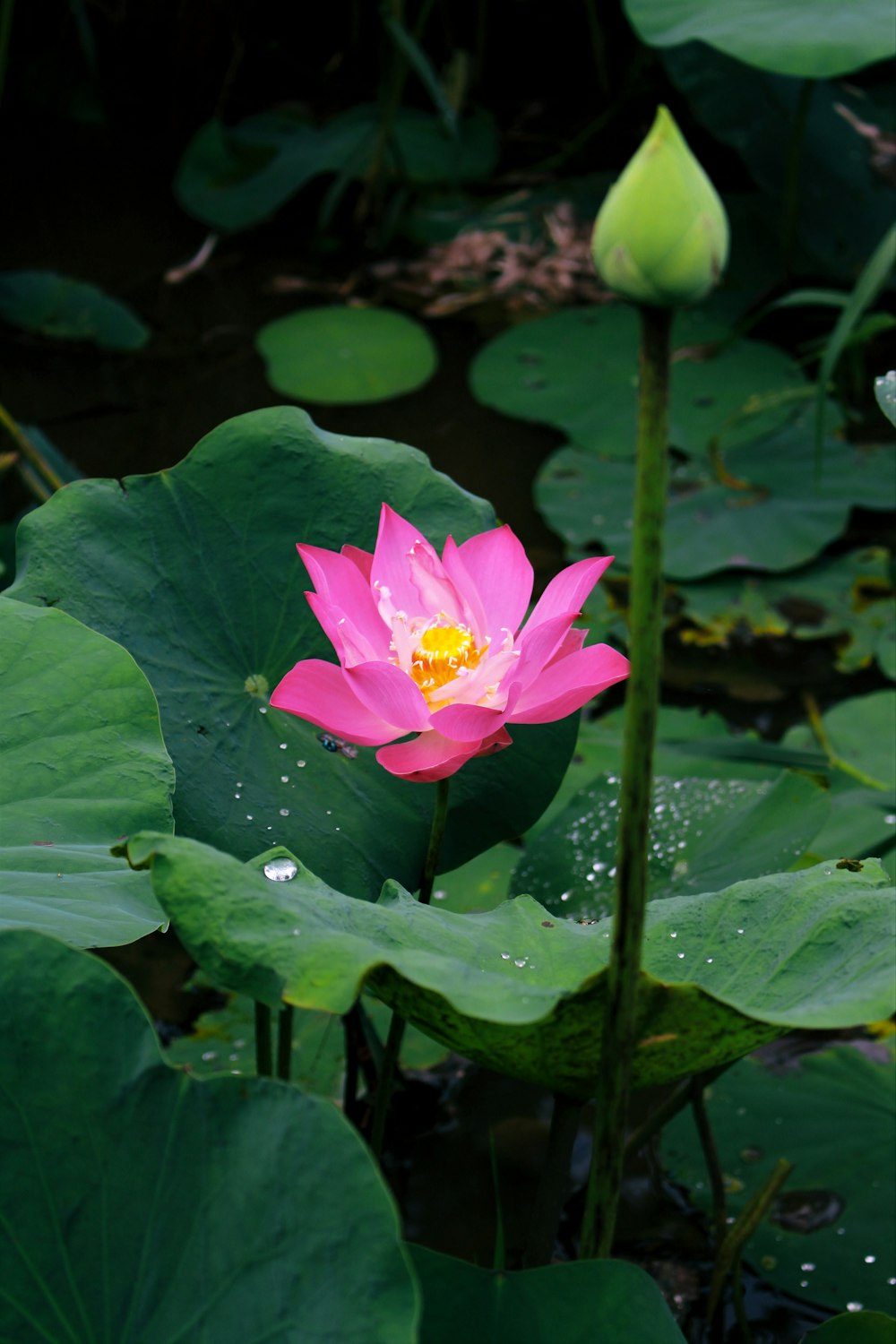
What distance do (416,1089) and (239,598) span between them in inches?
25.1

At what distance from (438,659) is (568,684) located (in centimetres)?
10

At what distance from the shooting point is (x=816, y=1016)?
1.85 ft

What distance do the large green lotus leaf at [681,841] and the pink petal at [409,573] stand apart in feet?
0.90

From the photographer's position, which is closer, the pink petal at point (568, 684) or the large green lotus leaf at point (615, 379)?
the pink petal at point (568, 684)

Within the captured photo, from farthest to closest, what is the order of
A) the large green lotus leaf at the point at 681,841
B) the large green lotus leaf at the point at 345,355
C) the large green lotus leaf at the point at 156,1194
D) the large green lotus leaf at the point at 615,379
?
the large green lotus leaf at the point at 345,355, the large green lotus leaf at the point at 615,379, the large green lotus leaf at the point at 681,841, the large green lotus leaf at the point at 156,1194

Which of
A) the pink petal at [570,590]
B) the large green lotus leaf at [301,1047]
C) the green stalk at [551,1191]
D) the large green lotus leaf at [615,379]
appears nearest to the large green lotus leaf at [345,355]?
the large green lotus leaf at [615,379]

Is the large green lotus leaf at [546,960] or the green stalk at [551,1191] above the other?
the large green lotus leaf at [546,960]

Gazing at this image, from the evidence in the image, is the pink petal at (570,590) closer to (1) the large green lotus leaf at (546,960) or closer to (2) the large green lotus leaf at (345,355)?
(1) the large green lotus leaf at (546,960)

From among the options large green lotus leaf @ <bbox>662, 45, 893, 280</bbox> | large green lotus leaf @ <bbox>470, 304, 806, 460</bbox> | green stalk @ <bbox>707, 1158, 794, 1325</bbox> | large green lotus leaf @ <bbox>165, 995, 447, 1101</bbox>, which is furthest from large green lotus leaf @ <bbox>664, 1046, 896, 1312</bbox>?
large green lotus leaf @ <bbox>662, 45, 893, 280</bbox>

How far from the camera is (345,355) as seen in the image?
8.47 feet

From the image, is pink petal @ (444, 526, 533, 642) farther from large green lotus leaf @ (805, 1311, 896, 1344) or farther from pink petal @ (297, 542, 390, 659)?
large green lotus leaf @ (805, 1311, 896, 1344)

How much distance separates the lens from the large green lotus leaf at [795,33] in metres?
1.84

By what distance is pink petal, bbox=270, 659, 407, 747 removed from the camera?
2.50 feet

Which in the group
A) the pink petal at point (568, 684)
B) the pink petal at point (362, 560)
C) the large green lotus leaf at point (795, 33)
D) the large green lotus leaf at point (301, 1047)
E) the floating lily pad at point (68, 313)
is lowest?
the large green lotus leaf at point (301, 1047)
